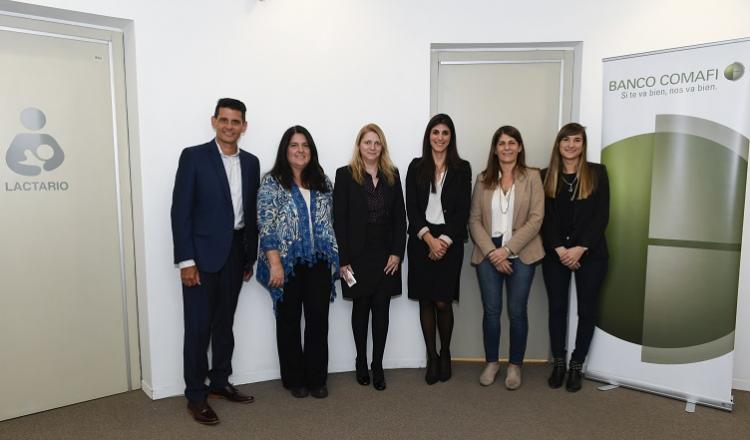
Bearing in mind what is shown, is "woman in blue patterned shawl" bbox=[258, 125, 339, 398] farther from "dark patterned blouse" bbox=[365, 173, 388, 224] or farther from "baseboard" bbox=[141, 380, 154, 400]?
"baseboard" bbox=[141, 380, 154, 400]

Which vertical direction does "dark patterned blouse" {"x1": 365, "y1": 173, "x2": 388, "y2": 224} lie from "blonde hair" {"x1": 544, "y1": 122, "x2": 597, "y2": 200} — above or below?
below

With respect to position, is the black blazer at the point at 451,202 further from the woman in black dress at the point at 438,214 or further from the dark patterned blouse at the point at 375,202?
the dark patterned blouse at the point at 375,202

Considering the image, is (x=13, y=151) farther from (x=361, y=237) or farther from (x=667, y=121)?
(x=667, y=121)

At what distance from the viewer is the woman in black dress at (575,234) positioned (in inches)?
125

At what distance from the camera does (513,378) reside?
3342 mm

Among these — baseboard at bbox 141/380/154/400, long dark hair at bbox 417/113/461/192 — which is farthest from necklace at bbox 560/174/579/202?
baseboard at bbox 141/380/154/400

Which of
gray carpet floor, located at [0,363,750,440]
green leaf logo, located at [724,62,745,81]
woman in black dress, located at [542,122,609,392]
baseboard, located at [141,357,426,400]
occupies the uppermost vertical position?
green leaf logo, located at [724,62,745,81]

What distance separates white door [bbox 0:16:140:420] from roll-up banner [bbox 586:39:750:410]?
3210 mm

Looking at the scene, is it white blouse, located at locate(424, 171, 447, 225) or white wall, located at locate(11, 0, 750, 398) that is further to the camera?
white blouse, located at locate(424, 171, 447, 225)

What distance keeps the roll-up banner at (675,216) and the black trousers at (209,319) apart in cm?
246

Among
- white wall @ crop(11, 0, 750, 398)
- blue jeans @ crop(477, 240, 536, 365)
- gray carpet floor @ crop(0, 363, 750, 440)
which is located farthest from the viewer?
blue jeans @ crop(477, 240, 536, 365)

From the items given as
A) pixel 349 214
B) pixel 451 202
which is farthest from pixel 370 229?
pixel 451 202

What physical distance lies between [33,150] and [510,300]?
3.08 metres

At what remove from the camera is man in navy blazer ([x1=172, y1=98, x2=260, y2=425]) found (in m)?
2.80
